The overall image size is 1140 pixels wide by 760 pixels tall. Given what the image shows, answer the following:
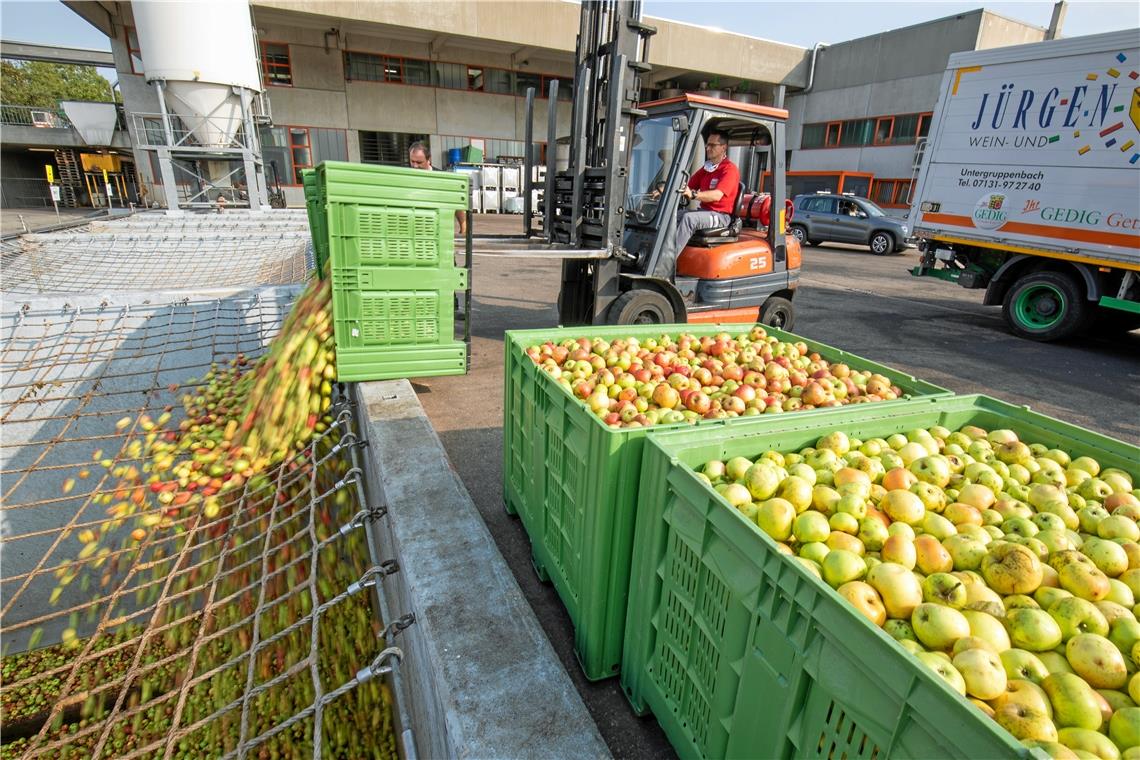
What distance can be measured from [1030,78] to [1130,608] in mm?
10264

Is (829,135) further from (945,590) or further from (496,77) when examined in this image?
(945,590)

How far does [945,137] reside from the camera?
9.91 m

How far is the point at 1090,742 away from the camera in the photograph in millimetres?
1142

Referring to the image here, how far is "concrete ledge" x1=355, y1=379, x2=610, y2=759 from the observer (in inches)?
67.3

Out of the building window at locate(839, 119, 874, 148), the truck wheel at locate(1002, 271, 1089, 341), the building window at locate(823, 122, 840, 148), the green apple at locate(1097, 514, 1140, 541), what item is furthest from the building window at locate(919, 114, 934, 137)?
the green apple at locate(1097, 514, 1140, 541)

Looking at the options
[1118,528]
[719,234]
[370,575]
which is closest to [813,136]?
[719,234]

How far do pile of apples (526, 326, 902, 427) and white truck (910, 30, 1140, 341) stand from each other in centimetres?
748

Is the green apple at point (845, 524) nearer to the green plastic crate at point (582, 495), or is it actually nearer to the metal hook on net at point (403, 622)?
the green plastic crate at point (582, 495)

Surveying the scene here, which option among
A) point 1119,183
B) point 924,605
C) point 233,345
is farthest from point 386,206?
point 1119,183

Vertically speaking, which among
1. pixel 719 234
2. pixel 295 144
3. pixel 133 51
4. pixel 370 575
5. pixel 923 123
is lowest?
pixel 370 575

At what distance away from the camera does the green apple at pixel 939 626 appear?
1404mm

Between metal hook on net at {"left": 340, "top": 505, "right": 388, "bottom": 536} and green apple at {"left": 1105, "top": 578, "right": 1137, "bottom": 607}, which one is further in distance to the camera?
metal hook on net at {"left": 340, "top": 505, "right": 388, "bottom": 536}

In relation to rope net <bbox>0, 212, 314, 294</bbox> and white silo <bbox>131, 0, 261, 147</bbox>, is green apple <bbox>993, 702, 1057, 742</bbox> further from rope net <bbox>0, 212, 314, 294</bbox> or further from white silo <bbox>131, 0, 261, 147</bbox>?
white silo <bbox>131, 0, 261, 147</bbox>

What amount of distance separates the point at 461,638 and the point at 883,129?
3249 cm
